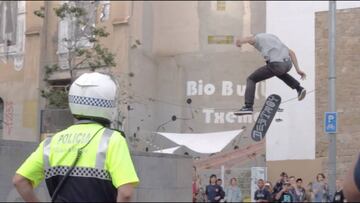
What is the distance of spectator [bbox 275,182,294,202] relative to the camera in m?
5.82

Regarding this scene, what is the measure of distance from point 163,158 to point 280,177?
21.7 ft

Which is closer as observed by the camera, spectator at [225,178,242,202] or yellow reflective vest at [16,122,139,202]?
yellow reflective vest at [16,122,139,202]

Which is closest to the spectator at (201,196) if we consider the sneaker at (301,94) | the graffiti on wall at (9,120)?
the sneaker at (301,94)

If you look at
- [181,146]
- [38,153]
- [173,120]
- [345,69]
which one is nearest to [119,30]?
[173,120]

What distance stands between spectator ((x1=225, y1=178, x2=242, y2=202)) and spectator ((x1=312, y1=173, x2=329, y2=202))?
2.68ft

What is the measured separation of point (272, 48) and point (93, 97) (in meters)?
3.13

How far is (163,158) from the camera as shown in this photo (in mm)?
12508

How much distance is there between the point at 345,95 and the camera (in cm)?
614

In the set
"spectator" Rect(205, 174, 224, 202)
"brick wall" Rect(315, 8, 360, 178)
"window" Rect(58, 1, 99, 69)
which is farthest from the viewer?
"window" Rect(58, 1, 99, 69)

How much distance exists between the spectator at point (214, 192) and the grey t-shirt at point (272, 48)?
1.52m

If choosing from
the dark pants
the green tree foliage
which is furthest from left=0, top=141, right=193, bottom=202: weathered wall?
the green tree foliage

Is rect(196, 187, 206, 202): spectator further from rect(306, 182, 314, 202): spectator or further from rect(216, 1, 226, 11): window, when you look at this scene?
rect(216, 1, 226, 11): window

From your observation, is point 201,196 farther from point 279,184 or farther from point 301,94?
point 279,184

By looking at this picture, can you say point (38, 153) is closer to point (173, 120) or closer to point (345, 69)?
point (345, 69)
